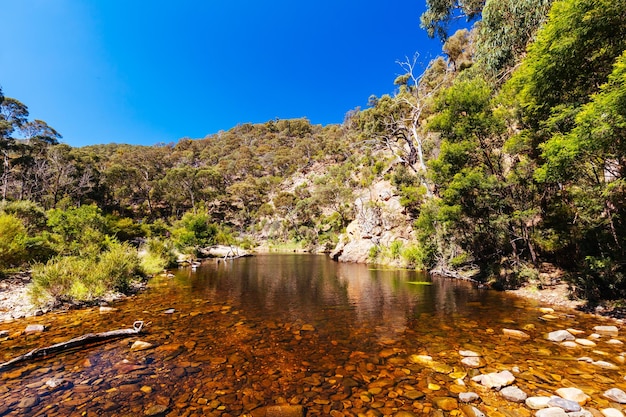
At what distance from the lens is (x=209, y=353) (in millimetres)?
6383

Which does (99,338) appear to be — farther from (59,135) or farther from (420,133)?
(59,135)

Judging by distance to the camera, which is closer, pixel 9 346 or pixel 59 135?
pixel 9 346

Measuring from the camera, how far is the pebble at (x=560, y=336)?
6718mm

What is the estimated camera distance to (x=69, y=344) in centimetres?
648

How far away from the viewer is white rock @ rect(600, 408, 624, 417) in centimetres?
383

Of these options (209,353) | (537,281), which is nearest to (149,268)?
(209,353)

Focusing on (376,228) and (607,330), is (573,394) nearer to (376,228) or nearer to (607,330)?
(607,330)

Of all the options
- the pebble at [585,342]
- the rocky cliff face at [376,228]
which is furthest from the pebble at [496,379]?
the rocky cliff face at [376,228]

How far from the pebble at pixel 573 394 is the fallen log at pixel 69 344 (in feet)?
30.6

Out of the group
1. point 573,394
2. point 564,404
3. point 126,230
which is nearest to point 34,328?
point 564,404

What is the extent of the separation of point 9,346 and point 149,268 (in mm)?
12614

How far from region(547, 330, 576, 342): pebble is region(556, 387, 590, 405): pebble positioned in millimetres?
2872

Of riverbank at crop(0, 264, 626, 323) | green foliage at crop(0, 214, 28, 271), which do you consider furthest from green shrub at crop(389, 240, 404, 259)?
green foliage at crop(0, 214, 28, 271)

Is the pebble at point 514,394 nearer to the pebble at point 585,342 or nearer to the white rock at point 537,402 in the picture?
the white rock at point 537,402
